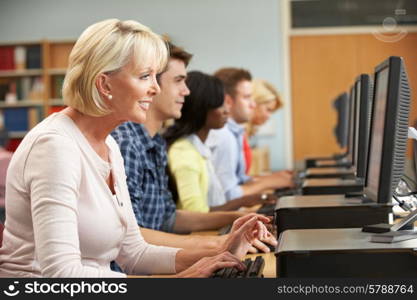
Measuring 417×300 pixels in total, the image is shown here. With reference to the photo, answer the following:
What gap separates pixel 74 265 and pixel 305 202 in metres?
0.84

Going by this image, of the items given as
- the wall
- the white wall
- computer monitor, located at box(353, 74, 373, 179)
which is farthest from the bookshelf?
computer monitor, located at box(353, 74, 373, 179)

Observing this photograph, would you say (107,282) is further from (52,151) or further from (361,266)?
(361,266)

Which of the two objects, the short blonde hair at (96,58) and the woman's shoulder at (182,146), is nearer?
the short blonde hair at (96,58)

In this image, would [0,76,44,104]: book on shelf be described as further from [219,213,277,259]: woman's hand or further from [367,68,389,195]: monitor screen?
[367,68,389,195]: monitor screen

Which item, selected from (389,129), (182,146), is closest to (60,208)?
(389,129)

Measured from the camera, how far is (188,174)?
3174mm

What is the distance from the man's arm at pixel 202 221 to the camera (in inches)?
110

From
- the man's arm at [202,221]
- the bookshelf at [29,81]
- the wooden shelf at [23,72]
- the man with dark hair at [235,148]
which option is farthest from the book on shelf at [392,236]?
the wooden shelf at [23,72]

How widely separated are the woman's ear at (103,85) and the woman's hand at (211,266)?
394mm

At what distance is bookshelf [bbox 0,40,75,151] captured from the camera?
8641 millimetres

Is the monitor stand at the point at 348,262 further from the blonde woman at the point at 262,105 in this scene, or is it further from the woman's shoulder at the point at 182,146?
the blonde woman at the point at 262,105

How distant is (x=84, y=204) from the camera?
1.61m

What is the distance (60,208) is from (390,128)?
0.63 metres

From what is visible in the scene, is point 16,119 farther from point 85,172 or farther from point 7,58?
point 85,172
